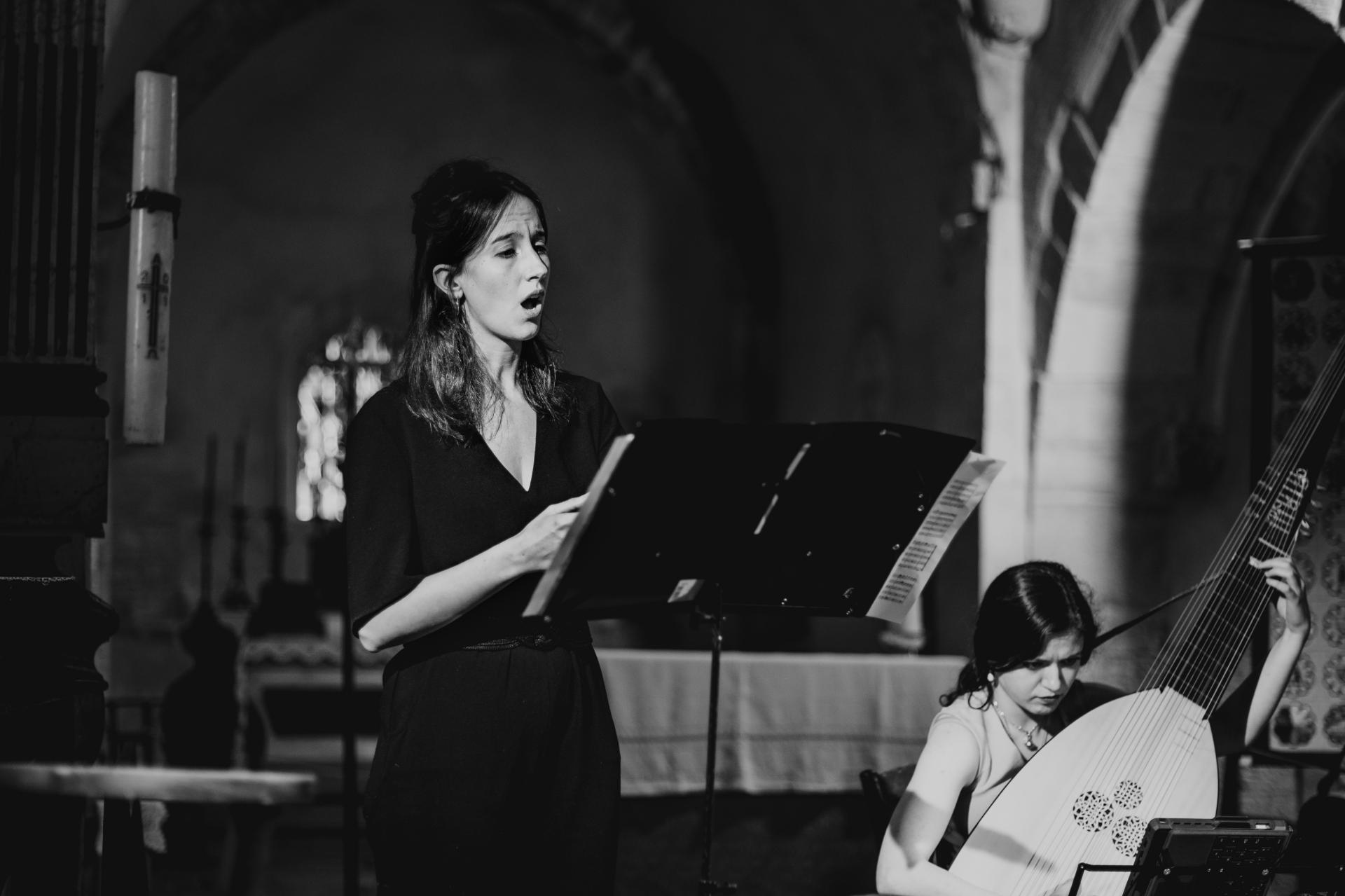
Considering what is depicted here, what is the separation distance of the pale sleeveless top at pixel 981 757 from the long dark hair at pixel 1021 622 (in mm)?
26

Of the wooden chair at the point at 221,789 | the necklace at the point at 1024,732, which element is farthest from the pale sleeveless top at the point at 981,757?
the wooden chair at the point at 221,789

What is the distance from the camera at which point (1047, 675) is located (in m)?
3.11

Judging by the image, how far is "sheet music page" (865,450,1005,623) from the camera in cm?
264

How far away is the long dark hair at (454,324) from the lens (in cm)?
229

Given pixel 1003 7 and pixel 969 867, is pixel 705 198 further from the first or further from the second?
pixel 969 867

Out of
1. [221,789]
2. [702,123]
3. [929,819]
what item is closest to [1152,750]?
[929,819]

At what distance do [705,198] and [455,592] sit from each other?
10217 mm

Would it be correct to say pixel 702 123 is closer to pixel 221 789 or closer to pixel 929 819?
pixel 929 819

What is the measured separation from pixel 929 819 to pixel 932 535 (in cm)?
56

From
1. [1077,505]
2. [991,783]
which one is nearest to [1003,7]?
[1077,505]

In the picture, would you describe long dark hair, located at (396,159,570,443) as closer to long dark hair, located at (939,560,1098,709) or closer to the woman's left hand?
long dark hair, located at (939,560,1098,709)

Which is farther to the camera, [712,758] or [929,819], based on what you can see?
[929,819]

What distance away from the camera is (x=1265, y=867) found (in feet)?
8.74

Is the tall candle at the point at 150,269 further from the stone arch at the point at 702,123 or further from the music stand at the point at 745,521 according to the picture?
the stone arch at the point at 702,123
